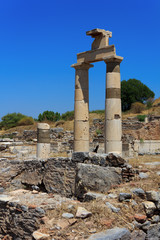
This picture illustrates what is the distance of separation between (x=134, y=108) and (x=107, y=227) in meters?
33.1

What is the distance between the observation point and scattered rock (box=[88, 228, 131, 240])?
4.84 m

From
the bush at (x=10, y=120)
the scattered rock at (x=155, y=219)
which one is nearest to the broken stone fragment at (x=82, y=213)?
the scattered rock at (x=155, y=219)

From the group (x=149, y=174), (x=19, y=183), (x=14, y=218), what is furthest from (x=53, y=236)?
(x=19, y=183)

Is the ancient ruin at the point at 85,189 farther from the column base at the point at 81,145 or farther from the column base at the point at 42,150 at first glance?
the column base at the point at 42,150

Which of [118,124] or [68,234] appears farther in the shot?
[118,124]

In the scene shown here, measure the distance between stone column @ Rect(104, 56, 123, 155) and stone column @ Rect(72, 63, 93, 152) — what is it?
3.95 ft

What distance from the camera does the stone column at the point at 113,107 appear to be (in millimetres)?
11078

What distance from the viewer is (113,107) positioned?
36.4 feet

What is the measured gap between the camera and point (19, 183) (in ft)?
31.0

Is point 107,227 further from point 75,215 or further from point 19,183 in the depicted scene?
point 19,183

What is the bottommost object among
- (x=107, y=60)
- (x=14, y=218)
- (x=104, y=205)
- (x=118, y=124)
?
(x=14, y=218)

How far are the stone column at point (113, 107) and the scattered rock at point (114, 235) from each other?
19.7 ft

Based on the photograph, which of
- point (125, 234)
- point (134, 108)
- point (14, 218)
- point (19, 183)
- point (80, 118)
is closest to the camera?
point (125, 234)

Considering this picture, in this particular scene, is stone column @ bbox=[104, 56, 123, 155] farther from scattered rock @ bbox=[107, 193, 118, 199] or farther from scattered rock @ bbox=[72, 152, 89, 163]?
scattered rock @ bbox=[107, 193, 118, 199]
